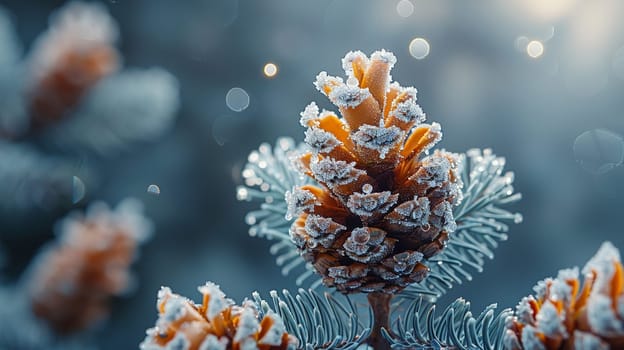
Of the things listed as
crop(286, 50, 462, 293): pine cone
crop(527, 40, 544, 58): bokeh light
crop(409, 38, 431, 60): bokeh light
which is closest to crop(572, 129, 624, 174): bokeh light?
crop(527, 40, 544, 58): bokeh light

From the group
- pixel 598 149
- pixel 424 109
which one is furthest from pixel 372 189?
pixel 598 149

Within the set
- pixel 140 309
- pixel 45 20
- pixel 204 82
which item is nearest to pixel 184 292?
pixel 140 309

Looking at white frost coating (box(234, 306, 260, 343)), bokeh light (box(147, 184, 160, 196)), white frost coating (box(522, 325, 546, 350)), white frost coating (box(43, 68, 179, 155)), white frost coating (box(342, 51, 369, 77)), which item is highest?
bokeh light (box(147, 184, 160, 196))

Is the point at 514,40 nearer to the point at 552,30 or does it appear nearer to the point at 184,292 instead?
the point at 552,30

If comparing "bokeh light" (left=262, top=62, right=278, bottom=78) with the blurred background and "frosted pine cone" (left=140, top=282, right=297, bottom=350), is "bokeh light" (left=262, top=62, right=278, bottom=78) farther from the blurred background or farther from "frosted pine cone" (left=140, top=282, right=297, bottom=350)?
"frosted pine cone" (left=140, top=282, right=297, bottom=350)

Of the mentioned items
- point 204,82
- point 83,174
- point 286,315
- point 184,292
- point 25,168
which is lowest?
point 286,315

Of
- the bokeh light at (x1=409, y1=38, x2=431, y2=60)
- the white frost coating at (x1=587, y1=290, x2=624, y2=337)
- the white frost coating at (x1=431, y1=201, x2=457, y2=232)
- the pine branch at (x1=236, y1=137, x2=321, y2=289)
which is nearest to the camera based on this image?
the white frost coating at (x1=587, y1=290, x2=624, y2=337)
